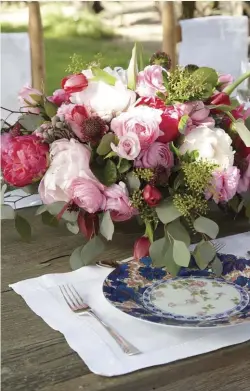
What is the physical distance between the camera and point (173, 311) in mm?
869

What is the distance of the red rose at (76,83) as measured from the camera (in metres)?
1.06

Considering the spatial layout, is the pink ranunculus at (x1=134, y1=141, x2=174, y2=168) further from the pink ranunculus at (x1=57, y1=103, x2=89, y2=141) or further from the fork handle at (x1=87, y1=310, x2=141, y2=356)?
the fork handle at (x1=87, y1=310, x2=141, y2=356)

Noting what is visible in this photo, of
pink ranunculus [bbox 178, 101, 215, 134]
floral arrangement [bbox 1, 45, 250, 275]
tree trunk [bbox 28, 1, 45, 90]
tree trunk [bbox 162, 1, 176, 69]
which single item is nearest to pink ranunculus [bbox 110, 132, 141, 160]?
floral arrangement [bbox 1, 45, 250, 275]

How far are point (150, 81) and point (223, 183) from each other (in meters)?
0.21

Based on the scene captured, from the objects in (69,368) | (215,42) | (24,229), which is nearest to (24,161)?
(24,229)

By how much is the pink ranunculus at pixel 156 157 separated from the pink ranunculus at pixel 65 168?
8cm

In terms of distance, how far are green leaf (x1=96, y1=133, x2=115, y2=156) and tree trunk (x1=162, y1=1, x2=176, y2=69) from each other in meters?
1.42

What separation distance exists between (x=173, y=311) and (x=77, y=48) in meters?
5.51

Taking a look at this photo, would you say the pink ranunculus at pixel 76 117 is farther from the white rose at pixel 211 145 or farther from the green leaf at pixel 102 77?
the white rose at pixel 211 145

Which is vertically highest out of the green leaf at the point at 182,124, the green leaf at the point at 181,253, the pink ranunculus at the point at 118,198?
the green leaf at the point at 182,124

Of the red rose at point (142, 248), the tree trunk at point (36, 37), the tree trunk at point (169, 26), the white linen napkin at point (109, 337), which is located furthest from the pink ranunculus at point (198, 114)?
the tree trunk at point (169, 26)

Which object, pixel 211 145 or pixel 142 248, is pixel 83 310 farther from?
pixel 211 145

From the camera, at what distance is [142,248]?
1.05 metres

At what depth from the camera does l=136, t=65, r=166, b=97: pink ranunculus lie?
107 centimetres
